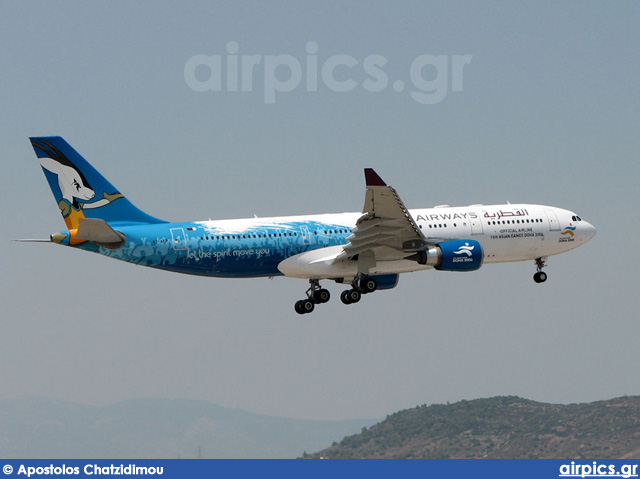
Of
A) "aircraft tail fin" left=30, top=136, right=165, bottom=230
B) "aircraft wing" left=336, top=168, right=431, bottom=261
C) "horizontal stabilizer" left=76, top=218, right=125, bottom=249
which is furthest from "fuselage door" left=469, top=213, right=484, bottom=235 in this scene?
"horizontal stabilizer" left=76, top=218, right=125, bottom=249

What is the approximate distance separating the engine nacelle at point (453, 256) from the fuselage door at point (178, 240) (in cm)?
1403

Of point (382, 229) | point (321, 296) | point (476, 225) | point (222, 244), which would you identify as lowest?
point (321, 296)

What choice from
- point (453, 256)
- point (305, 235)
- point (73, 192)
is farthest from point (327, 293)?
point (73, 192)

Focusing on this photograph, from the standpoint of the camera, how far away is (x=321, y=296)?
74.6m

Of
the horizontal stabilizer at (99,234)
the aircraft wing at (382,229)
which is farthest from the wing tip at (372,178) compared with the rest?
the horizontal stabilizer at (99,234)

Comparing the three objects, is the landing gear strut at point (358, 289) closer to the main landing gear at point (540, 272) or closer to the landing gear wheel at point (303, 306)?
the landing gear wheel at point (303, 306)

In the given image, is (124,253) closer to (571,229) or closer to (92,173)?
(92,173)

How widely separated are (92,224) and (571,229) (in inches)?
1271

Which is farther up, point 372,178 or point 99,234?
point 372,178

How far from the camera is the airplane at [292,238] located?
67.6 m

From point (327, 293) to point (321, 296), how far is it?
0.45m

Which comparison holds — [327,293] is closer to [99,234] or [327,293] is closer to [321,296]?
[321,296]

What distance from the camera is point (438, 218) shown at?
73.3m

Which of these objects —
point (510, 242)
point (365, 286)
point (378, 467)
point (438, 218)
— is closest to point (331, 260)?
point (365, 286)
